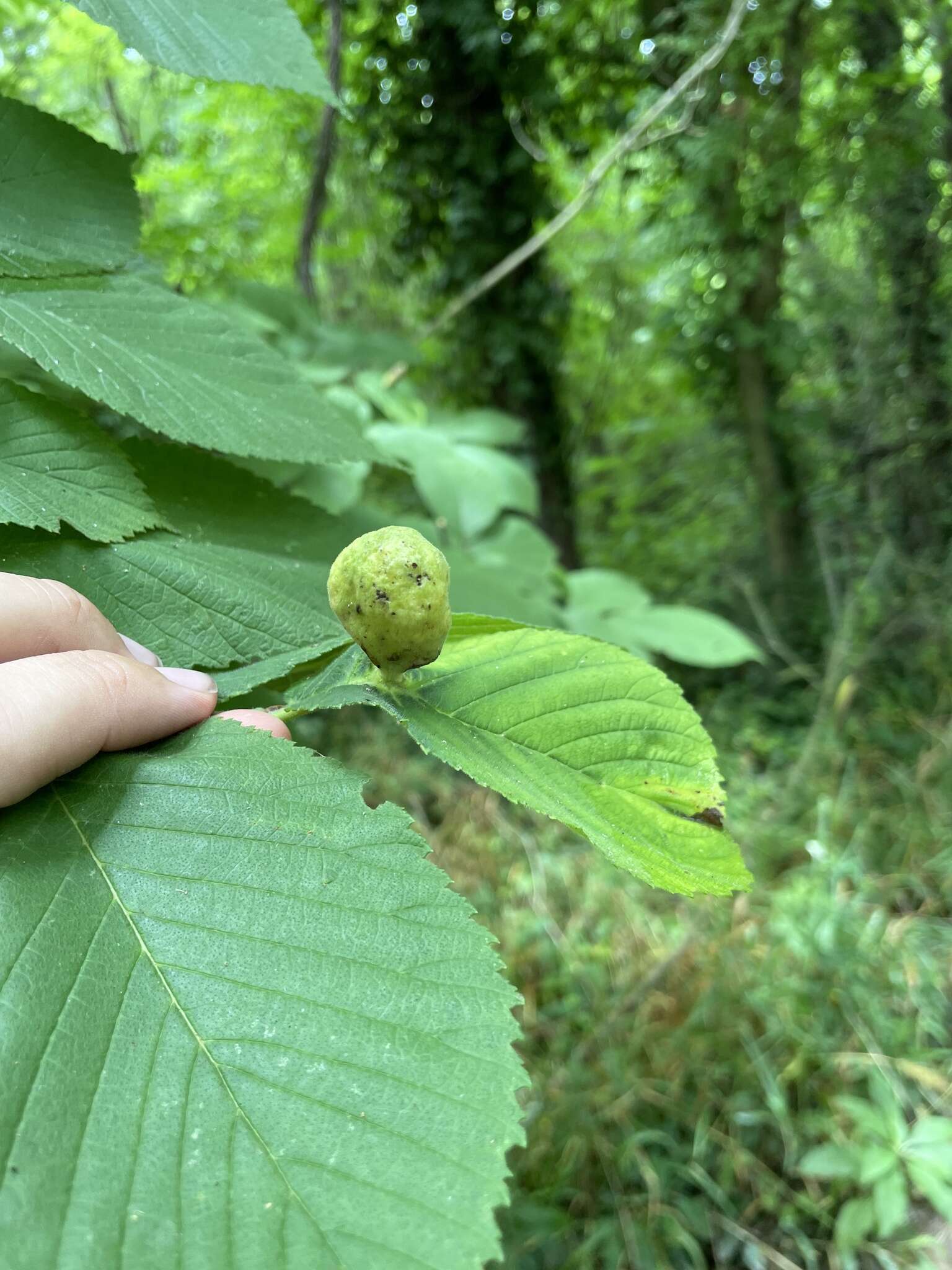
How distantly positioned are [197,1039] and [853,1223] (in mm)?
2739

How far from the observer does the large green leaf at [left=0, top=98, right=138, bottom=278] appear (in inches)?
37.0

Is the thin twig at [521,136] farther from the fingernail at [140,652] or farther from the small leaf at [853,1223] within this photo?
the small leaf at [853,1223]

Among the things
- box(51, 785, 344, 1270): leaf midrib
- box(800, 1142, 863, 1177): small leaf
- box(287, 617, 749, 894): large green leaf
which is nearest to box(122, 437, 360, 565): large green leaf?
box(287, 617, 749, 894): large green leaf

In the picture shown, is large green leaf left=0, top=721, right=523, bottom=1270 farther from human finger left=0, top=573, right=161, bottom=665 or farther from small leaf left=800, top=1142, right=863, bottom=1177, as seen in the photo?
small leaf left=800, top=1142, right=863, bottom=1177

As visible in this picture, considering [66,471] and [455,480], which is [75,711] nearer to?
[66,471]

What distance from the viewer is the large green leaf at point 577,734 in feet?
2.27

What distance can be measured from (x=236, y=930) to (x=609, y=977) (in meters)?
3.02

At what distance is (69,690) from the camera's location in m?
0.64

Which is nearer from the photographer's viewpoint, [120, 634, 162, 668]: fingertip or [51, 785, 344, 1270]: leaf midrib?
[51, 785, 344, 1270]: leaf midrib

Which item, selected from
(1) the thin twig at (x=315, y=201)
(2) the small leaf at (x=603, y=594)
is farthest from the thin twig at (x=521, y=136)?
(2) the small leaf at (x=603, y=594)

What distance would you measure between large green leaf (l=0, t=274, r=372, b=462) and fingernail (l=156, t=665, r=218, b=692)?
0.26 m

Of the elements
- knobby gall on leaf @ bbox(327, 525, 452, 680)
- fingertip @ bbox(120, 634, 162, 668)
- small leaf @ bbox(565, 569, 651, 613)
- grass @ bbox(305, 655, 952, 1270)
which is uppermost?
knobby gall on leaf @ bbox(327, 525, 452, 680)

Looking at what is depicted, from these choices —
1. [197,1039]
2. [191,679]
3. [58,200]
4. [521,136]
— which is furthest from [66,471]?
[521,136]

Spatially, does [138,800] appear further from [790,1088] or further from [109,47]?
[109,47]
